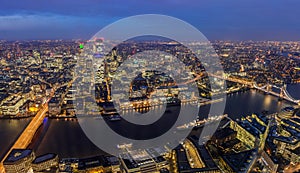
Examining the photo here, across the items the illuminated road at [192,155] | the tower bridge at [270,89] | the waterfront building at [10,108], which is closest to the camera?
the illuminated road at [192,155]

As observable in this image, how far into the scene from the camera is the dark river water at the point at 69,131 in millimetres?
5074

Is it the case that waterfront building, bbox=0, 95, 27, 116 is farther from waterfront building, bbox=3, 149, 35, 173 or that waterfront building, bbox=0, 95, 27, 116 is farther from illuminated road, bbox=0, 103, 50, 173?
waterfront building, bbox=3, 149, 35, 173

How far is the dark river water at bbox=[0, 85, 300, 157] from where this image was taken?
5074mm

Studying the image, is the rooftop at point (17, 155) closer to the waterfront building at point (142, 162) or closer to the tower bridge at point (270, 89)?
the waterfront building at point (142, 162)

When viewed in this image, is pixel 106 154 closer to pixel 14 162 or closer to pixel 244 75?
pixel 14 162

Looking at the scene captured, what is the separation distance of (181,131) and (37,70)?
37.1 ft

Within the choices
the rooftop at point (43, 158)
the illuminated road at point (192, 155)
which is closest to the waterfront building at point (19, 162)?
the rooftop at point (43, 158)

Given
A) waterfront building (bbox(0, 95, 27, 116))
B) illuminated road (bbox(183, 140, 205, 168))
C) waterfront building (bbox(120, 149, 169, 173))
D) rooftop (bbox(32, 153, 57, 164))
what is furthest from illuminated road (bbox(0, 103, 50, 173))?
illuminated road (bbox(183, 140, 205, 168))

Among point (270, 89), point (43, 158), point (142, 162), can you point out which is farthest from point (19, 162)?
point (270, 89)

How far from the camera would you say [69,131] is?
6.03m

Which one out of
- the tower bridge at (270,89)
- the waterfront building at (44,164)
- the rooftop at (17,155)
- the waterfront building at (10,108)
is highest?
the tower bridge at (270,89)

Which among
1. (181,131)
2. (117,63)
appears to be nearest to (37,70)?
(117,63)

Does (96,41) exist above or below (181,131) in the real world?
above

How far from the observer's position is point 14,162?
13.7ft
